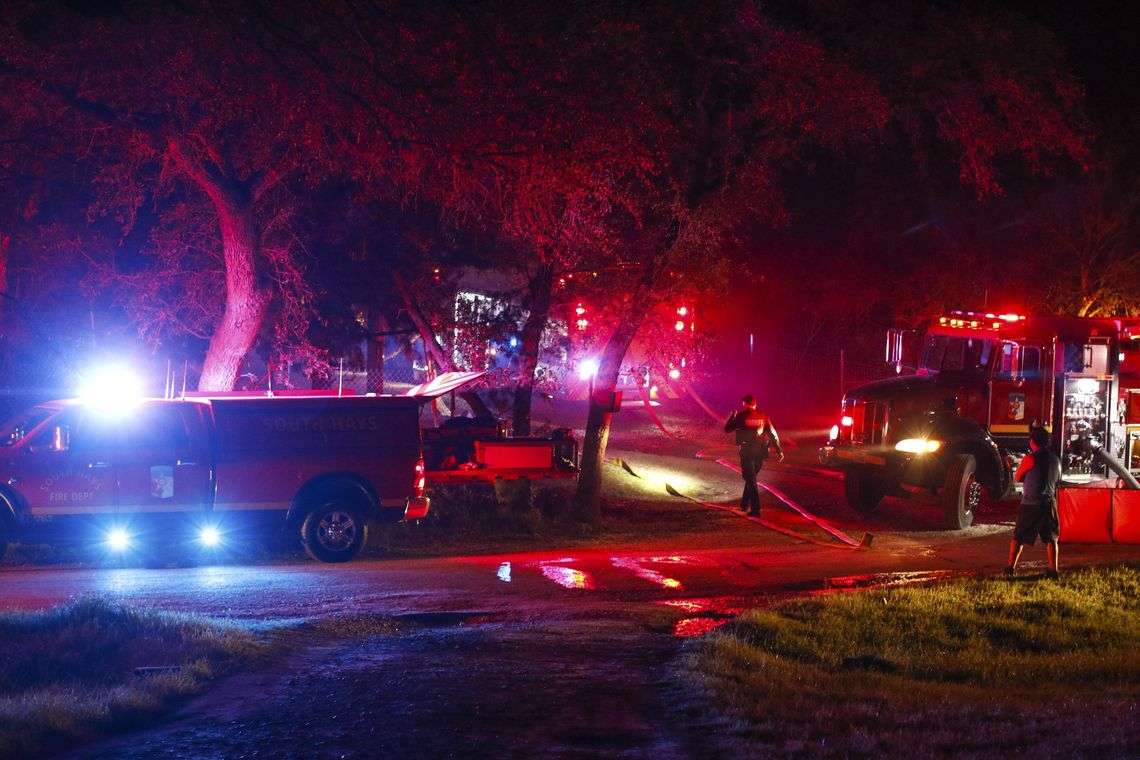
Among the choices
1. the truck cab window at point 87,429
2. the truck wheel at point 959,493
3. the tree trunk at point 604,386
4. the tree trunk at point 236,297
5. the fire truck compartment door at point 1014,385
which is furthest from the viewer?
the fire truck compartment door at point 1014,385

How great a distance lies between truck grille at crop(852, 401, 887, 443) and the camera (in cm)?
1848

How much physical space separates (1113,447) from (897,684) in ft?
39.7

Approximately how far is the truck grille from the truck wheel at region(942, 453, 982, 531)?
4.32 feet

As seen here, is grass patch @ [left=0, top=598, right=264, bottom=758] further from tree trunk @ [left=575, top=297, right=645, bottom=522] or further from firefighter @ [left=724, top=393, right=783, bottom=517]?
firefighter @ [left=724, top=393, right=783, bottom=517]

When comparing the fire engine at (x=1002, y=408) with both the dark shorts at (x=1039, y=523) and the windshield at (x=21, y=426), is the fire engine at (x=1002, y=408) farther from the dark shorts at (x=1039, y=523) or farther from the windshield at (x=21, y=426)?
the windshield at (x=21, y=426)

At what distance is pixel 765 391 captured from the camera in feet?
133

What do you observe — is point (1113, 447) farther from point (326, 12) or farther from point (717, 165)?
point (326, 12)

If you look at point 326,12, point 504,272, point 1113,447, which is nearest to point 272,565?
point 326,12

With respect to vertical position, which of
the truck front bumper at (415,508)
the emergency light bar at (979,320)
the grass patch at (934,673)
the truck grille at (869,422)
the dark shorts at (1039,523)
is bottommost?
the grass patch at (934,673)

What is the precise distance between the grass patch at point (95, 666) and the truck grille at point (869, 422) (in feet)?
39.2

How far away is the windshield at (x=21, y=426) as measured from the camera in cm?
1282

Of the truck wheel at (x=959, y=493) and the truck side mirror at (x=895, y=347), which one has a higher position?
the truck side mirror at (x=895, y=347)

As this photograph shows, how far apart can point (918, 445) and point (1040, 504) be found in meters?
4.93

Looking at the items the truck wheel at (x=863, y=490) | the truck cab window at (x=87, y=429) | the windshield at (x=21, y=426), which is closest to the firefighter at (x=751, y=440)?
the truck wheel at (x=863, y=490)
